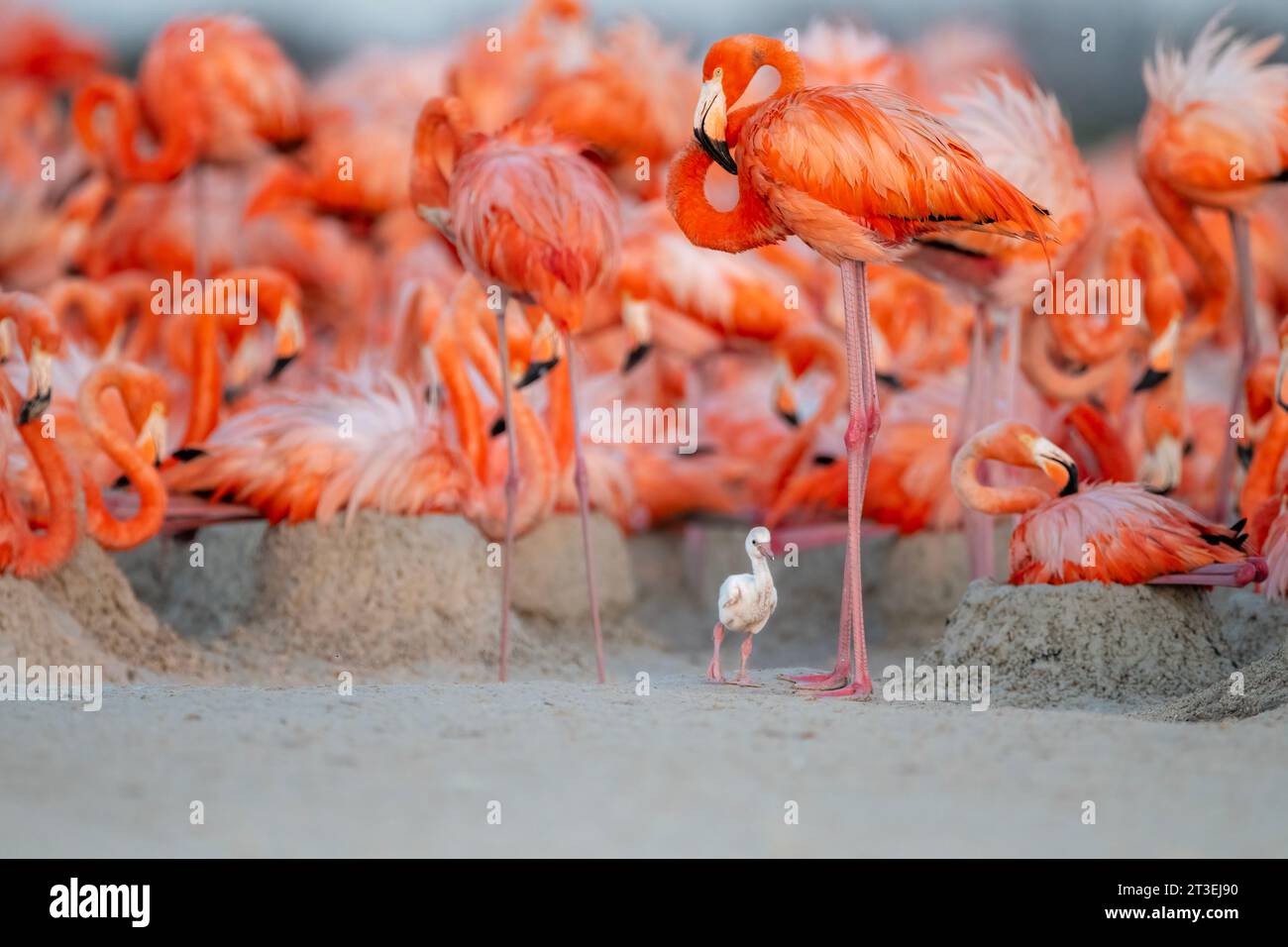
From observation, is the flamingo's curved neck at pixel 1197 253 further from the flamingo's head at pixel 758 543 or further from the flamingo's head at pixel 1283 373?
the flamingo's head at pixel 758 543

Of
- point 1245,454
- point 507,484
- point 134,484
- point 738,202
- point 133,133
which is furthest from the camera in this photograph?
point 133,133

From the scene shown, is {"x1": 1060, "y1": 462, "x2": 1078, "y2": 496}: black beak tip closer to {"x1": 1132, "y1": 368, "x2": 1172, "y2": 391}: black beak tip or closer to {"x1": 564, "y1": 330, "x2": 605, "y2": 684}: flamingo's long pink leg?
{"x1": 564, "y1": 330, "x2": 605, "y2": 684}: flamingo's long pink leg

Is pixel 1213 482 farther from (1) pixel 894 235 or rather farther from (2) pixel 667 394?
(1) pixel 894 235

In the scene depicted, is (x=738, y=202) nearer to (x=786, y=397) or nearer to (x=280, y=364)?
(x=786, y=397)

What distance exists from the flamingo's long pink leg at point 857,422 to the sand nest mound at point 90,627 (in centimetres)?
202

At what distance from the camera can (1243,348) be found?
655 centimetres

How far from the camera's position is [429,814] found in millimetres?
3066

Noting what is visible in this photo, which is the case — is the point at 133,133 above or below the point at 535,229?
above

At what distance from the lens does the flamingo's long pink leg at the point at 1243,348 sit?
249 inches

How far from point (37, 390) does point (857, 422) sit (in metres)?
2.31

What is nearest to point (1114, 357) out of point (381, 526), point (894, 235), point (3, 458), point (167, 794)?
point (894, 235)

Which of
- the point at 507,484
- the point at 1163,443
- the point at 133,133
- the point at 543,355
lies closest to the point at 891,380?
the point at 1163,443

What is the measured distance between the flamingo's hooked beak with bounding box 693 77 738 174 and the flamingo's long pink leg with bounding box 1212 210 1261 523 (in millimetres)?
2556

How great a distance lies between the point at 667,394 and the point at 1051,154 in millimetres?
2833
